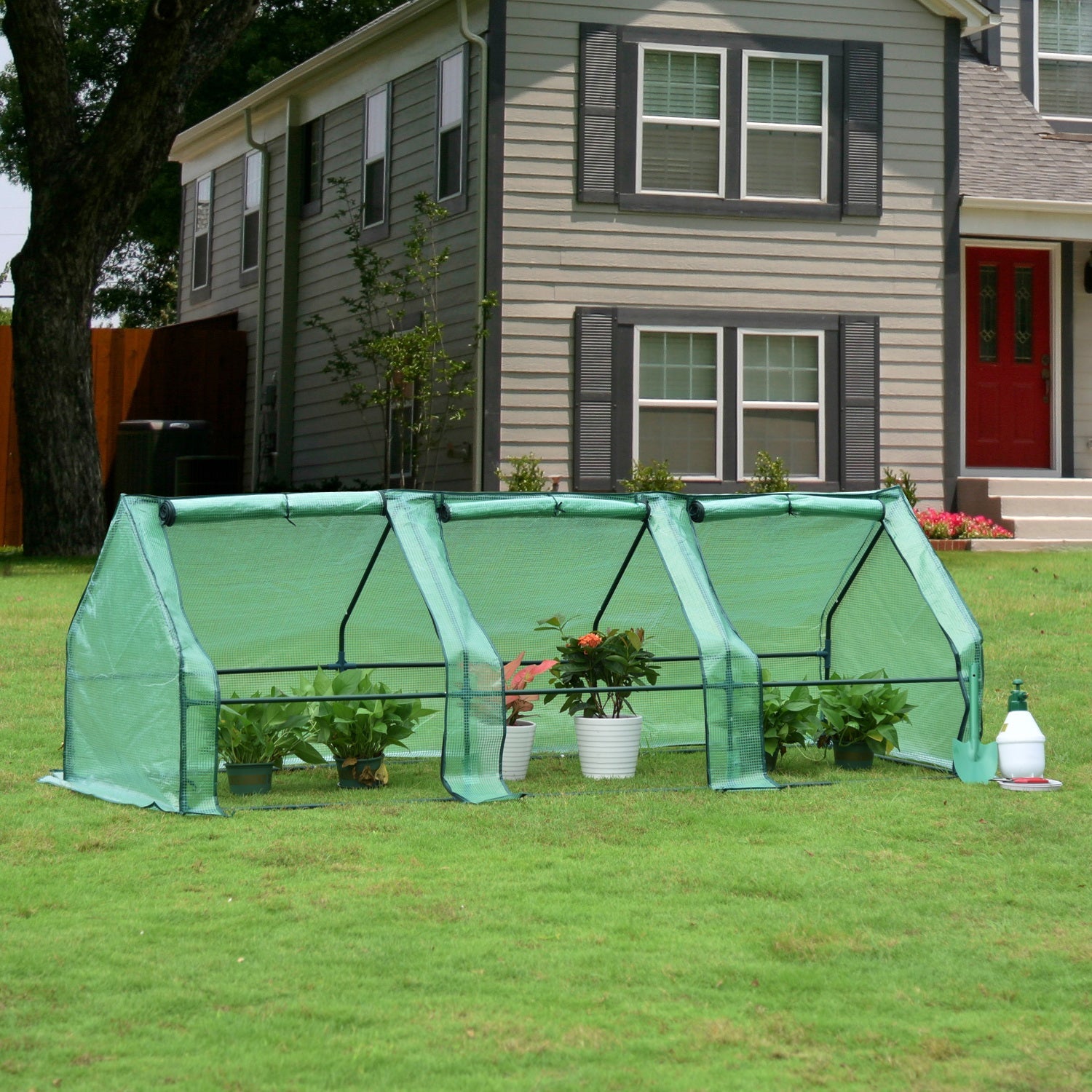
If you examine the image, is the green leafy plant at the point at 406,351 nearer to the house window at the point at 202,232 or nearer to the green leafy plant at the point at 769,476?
the green leafy plant at the point at 769,476

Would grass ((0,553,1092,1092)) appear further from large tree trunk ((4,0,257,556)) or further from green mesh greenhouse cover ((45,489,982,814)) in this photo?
large tree trunk ((4,0,257,556))

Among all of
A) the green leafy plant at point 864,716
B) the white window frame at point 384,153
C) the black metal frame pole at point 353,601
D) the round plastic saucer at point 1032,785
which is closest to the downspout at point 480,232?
the white window frame at point 384,153

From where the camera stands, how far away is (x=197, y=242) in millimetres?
→ 23453

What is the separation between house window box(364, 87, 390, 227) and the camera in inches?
698

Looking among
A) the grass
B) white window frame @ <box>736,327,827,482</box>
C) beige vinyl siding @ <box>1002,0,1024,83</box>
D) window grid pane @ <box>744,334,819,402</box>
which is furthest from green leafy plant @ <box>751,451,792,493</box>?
the grass

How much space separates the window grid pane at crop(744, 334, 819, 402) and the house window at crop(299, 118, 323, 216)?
6.26 meters

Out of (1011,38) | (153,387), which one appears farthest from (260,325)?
(1011,38)

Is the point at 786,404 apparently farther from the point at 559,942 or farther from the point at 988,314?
the point at 559,942

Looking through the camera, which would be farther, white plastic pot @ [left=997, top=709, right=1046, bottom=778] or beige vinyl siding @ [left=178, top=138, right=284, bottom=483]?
beige vinyl siding @ [left=178, top=138, right=284, bottom=483]

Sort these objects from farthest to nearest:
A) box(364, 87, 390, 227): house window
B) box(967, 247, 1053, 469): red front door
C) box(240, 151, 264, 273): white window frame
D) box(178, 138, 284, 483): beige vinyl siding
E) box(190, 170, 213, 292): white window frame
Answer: box(190, 170, 213, 292): white window frame < box(240, 151, 264, 273): white window frame < box(178, 138, 284, 483): beige vinyl siding < box(364, 87, 390, 227): house window < box(967, 247, 1053, 469): red front door

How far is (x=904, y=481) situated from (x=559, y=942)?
11766 mm

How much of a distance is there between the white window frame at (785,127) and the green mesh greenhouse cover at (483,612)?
818 centimetres

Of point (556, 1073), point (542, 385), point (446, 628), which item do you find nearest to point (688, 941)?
point (556, 1073)

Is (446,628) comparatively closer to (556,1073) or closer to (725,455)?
(556,1073)
